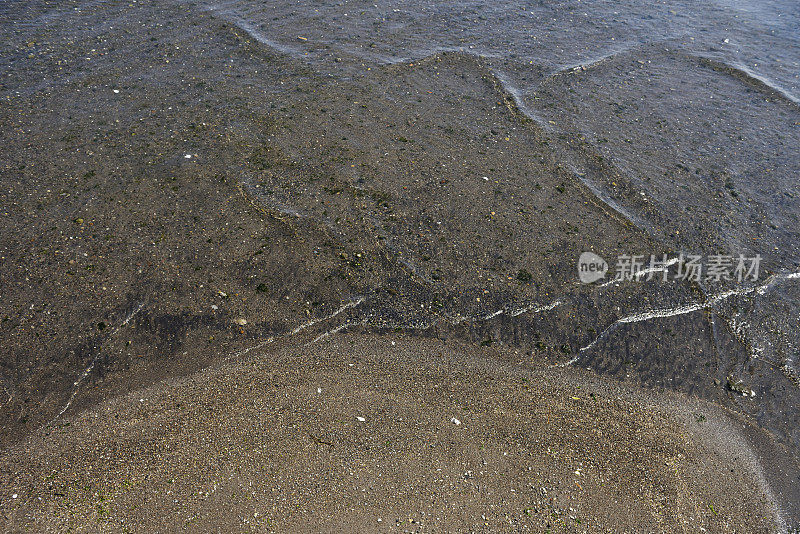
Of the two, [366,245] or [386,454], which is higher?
[366,245]

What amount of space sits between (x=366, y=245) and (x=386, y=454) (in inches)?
96.4

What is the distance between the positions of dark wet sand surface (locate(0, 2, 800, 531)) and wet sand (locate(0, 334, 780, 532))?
1.3 inches

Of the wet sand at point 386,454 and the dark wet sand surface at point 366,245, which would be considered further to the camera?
the dark wet sand surface at point 366,245

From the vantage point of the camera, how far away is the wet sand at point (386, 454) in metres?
4.05

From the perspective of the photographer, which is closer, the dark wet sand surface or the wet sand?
the wet sand

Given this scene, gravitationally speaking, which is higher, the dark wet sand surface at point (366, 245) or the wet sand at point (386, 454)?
the dark wet sand surface at point (366, 245)

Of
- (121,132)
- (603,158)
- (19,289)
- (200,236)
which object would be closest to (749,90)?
(603,158)

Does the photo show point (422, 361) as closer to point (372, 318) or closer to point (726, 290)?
point (372, 318)

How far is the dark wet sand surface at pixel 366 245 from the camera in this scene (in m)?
4.64

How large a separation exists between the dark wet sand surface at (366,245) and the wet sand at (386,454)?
0.03 m

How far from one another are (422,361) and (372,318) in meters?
0.68

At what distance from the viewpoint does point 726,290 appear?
20.4 feet

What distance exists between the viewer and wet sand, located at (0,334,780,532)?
13.3 feet

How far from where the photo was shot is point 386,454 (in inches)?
175
